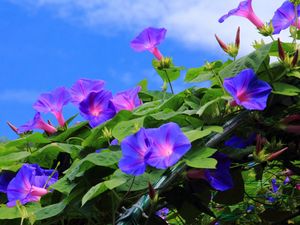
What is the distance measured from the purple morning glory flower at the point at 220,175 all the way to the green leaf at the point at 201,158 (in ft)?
0.35

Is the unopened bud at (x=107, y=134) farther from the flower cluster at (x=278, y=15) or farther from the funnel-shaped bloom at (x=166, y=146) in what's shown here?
the flower cluster at (x=278, y=15)

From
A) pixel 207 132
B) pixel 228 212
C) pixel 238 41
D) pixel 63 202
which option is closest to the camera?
pixel 207 132

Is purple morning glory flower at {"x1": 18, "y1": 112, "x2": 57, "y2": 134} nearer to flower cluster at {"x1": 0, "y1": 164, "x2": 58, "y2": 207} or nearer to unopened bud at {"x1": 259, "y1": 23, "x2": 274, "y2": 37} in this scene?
flower cluster at {"x1": 0, "y1": 164, "x2": 58, "y2": 207}

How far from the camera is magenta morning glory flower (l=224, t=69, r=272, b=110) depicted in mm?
1320

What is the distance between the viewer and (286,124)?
4.67 feet

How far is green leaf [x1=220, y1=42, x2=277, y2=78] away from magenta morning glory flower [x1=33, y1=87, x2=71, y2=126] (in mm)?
569

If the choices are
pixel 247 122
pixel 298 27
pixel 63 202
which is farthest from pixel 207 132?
pixel 298 27

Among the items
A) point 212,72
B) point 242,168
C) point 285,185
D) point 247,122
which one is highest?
point 212,72

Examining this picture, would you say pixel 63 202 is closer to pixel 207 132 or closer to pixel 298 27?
pixel 207 132

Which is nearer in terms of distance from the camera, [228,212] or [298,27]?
[298,27]

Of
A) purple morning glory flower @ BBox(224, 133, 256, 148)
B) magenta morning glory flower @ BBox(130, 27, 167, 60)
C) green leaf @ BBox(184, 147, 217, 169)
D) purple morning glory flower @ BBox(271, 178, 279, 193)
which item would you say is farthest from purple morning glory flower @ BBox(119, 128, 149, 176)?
purple morning glory flower @ BBox(271, 178, 279, 193)

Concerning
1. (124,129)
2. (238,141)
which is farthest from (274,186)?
(124,129)

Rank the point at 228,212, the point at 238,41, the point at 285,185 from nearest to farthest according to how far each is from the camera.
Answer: the point at 238,41 → the point at 228,212 → the point at 285,185

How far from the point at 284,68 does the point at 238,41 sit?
0.16m
